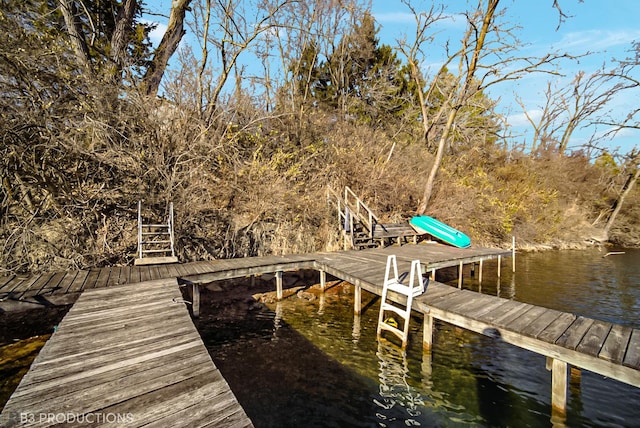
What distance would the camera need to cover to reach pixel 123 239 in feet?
26.1

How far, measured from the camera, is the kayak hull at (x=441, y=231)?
36.0ft

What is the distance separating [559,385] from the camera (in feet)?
12.7

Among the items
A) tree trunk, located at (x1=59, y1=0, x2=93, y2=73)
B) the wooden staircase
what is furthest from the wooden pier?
tree trunk, located at (x1=59, y1=0, x2=93, y2=73)

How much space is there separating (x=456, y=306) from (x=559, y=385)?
1.61 metres

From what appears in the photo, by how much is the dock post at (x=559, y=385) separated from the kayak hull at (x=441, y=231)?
7.41 metres

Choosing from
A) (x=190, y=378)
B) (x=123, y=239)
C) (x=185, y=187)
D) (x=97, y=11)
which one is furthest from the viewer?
(x=97, y=11)

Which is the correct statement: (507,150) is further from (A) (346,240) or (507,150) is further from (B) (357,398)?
(B) (357,398)

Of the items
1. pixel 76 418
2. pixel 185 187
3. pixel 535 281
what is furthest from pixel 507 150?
pixel 76 418

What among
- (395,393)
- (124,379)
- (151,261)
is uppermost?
(151,261)

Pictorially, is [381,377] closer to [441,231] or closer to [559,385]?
[559,385]

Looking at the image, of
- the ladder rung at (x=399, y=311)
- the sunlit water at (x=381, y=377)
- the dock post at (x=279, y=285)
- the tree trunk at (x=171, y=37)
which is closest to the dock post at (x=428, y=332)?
the sunlit water at (x=381, y=377)

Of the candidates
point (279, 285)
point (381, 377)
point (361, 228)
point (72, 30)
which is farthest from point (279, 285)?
point (72, 30)

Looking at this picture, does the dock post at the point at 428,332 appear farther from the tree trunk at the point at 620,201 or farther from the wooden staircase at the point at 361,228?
the tree trunk at the point at 620,201

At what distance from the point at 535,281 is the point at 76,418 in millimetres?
13282
